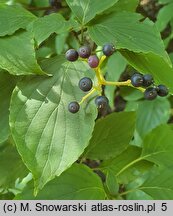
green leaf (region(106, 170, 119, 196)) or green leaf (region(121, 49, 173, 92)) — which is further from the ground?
green leaf (region(121, 49, 173, 92))

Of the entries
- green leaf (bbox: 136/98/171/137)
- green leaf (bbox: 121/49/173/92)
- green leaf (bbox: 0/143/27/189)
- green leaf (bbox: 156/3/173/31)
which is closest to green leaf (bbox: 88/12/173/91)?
green leaf (bbox: 121/49/173/92)

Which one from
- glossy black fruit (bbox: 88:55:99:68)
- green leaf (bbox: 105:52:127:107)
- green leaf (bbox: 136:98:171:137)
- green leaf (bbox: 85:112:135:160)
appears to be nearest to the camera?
glossy black fruit (bbox: 88:55:99:68)

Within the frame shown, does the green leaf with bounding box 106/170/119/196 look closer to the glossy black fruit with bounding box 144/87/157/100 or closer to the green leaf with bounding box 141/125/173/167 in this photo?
the green leaf with bounding box 141/125/173/167

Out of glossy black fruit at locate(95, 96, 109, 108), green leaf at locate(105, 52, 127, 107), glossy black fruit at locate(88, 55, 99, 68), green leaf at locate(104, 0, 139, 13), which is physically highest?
glossy black fruit at locate(88, 55, 99, 68)

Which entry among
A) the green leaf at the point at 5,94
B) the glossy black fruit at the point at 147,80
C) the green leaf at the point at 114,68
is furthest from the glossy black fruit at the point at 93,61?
the green leaf at the point at 114,68

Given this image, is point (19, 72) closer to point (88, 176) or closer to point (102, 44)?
point (102, 44)

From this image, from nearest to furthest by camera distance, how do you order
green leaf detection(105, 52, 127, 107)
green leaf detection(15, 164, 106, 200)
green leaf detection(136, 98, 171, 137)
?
green leaf detection(15, 164, 106, 200) < green leaf detection(105, 52, 127, 107) < green leaf detection(136, 98, 171, 137)
